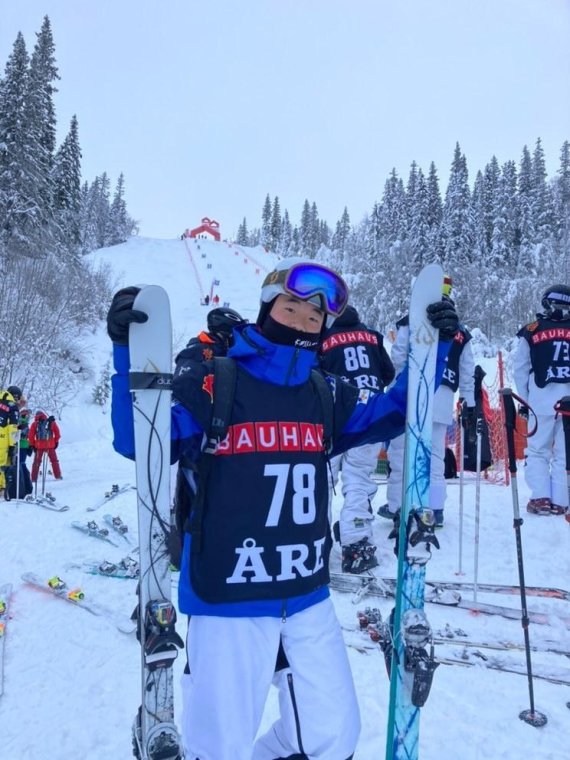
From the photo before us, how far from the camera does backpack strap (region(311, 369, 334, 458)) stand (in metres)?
2.18

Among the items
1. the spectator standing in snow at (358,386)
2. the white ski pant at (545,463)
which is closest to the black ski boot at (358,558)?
the spectator standing in snow at (358,386)

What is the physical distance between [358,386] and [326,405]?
263 centimetres

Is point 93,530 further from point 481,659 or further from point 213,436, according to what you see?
point 213,436

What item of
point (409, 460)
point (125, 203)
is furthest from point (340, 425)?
point (125, 203)

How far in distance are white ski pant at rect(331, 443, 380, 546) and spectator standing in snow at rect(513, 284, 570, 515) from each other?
7.07 ft

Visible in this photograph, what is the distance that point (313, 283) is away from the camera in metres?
2.20

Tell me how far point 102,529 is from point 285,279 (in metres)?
5.43

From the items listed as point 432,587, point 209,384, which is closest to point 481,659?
point 432,587

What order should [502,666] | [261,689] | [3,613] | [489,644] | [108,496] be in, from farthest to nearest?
[108,496] → [3,613] → [489,644] → [502,666] → [261,689]

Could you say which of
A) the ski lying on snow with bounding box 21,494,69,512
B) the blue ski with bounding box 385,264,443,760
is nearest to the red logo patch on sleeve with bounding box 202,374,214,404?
the blue ski with bounding box 385,264,443,760

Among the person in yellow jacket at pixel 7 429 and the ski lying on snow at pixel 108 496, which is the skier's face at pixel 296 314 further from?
the person in yellow jacket at pixel 7 429

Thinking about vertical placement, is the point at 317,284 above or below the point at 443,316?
above

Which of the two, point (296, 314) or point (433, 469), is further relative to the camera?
point (433, 469)

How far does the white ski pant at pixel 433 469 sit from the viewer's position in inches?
205
